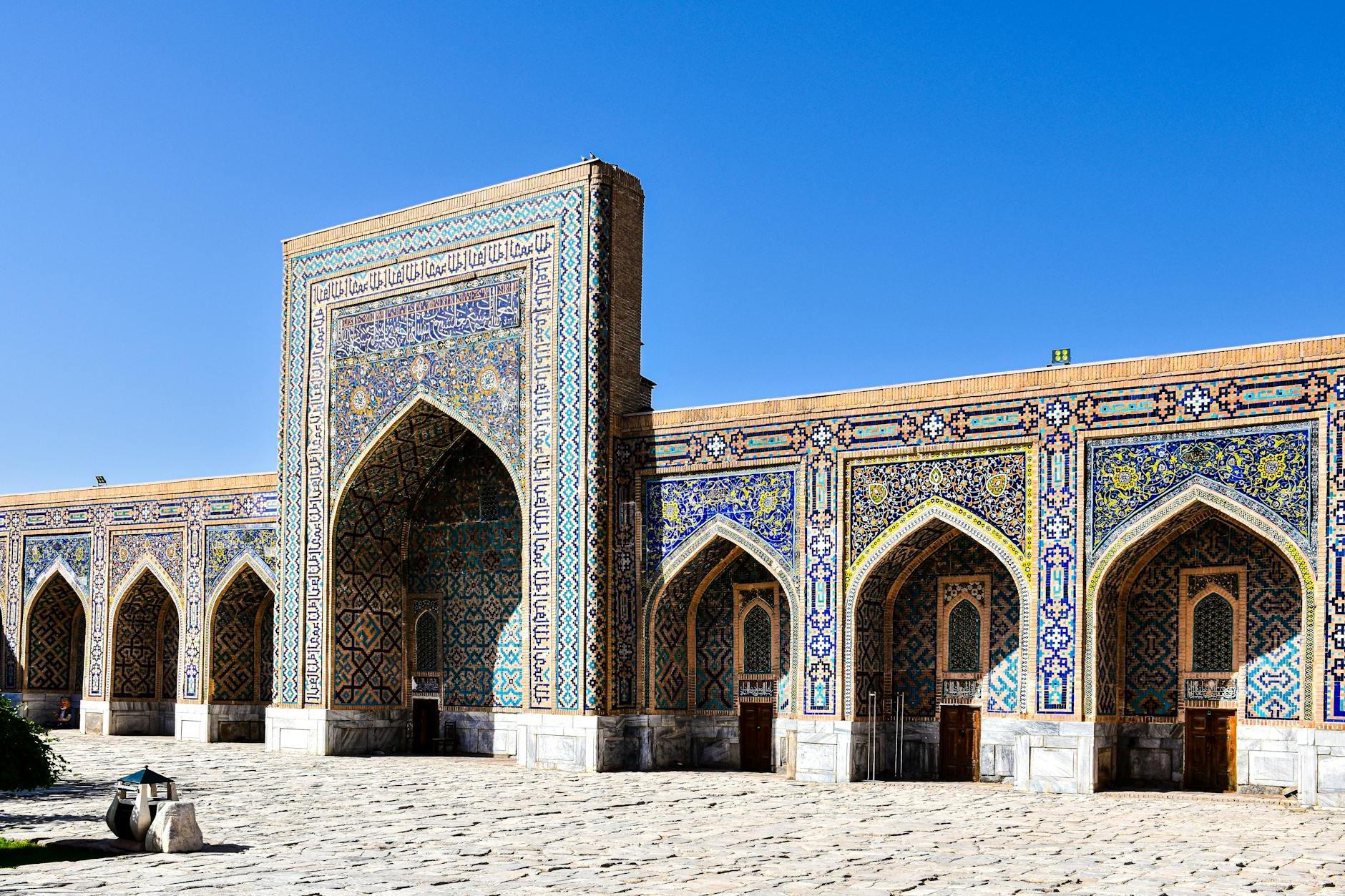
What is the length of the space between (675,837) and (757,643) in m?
5.31

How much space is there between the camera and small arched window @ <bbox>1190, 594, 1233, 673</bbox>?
12062 mm

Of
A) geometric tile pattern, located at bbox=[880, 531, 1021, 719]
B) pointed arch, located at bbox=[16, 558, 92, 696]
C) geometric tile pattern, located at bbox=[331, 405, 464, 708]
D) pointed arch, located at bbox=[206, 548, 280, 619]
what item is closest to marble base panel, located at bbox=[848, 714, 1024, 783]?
geometric tile pattern, located at bbox=[880, 531, 1021, 719]

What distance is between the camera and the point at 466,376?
15.1 meters

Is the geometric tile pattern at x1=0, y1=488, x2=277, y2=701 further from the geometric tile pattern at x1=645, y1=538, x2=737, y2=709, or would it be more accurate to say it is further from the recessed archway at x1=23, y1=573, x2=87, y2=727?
the geometric tile pattern at x1=645, y1=538, x2=737, y2=709

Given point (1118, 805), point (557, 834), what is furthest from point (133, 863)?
point (1118, 805)

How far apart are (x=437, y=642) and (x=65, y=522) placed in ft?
20.1

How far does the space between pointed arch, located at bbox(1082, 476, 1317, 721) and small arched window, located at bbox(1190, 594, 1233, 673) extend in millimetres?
556

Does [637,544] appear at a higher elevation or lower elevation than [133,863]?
higher

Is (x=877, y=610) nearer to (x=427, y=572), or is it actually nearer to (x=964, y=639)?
(x=964, y=639)

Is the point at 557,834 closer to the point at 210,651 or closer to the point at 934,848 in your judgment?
the point at 934,848

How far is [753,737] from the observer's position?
14289mm

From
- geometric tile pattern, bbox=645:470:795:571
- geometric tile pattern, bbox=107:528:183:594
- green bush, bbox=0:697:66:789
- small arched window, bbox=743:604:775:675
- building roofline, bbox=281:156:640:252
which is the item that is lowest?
green bush, bbox=0:697:66:789

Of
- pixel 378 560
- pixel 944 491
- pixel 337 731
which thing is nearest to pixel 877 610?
pixel 944 491

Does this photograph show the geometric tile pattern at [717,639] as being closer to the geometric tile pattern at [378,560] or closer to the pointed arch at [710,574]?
the pointed arch at [710,574]
